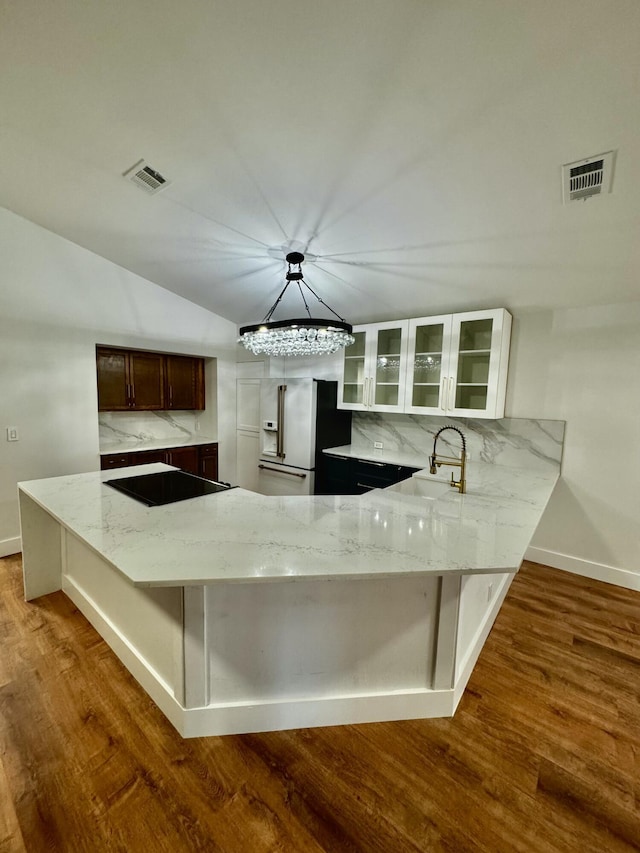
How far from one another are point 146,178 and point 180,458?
2.90 m

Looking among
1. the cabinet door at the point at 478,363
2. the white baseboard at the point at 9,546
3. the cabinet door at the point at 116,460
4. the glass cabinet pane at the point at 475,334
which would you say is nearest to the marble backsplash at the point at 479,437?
the cabinet door at the point at 478,363

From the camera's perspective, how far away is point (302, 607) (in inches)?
59.2

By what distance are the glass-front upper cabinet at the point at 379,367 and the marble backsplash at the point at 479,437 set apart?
0.36 m

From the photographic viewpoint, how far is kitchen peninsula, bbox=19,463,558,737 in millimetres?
1307

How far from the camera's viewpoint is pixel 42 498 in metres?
1.94

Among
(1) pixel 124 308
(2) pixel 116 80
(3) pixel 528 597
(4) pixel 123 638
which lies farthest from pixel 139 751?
(1) pixel 124 308

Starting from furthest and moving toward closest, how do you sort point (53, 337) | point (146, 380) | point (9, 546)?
point (146, 380) < point (53, 337) < point (9, 546)

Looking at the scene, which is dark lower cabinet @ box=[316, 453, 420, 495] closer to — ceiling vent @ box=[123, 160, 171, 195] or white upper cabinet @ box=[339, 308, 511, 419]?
white upper cabinet @ box=[339, 308, 511, 419]

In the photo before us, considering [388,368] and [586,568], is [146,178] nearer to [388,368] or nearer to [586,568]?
[388,368]

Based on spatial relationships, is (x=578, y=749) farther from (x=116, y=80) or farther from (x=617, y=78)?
(x=116, y=80)

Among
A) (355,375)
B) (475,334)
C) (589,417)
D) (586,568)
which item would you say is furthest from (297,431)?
(586,568)

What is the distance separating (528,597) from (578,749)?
122cm

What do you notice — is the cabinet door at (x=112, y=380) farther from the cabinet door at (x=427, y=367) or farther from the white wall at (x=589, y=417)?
the white wall at (x=589, y=417)

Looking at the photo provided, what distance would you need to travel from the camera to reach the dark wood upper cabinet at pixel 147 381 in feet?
12.6
